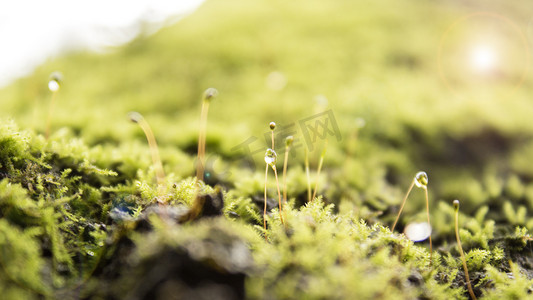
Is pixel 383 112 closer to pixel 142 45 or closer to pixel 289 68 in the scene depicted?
pixel 289 68

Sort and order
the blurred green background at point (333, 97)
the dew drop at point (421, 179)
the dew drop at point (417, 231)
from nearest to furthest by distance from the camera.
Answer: the dew drop at point (421, 179)
the dew drop at point (417, 231)
the blurred green background at point (333, 97)

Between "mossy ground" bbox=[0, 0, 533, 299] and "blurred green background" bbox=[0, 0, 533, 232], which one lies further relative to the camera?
"blurred green background" bbox=[0, 0, 533, 232]

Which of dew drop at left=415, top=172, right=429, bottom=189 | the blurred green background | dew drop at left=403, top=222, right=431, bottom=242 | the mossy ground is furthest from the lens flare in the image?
→ dew drop at left=415, top=172, right=429, bottom=189

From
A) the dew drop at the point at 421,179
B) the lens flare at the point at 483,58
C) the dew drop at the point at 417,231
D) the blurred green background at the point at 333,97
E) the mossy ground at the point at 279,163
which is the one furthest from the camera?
the lens flare at the point at 483,58

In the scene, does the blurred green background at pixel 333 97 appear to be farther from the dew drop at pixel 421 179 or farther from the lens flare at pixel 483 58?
the dew drop at pixel 421 179

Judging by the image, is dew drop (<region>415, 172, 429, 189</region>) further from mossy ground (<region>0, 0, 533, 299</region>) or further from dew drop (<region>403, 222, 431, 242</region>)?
dew drop (<region>403, 222, 431, 242</region>)

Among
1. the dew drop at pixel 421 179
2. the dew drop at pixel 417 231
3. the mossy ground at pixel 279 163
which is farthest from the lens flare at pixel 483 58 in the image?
the dew drop at pixel 421 179

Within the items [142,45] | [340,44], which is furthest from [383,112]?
[142,45]
